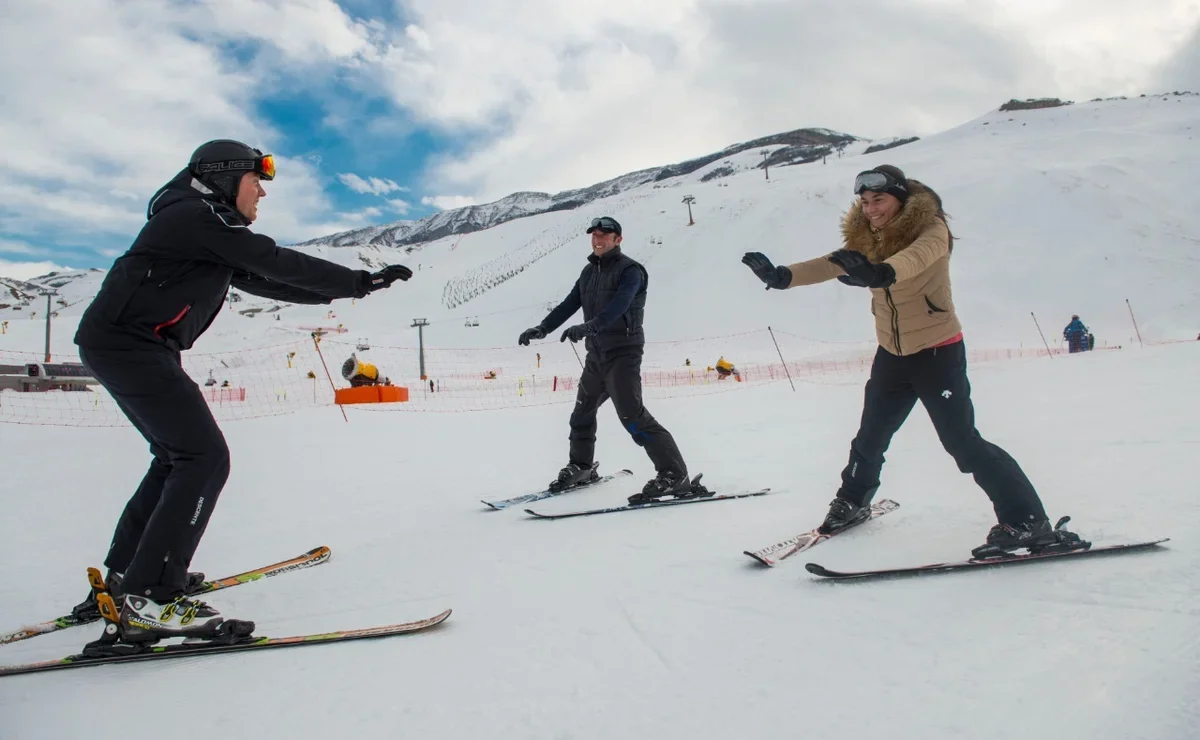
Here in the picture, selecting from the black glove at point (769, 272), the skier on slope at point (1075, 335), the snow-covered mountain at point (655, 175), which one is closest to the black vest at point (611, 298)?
the black glove at point (769, 272)

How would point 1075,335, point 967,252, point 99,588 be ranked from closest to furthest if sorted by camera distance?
point 99,588 → point 1075,335 → point 967,252

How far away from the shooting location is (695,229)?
41.3m

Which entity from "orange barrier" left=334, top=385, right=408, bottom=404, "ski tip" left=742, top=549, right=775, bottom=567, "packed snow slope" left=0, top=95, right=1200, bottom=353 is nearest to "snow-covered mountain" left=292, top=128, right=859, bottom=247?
"packed snow slope" left=0, top=95, right=1200, bottom=353

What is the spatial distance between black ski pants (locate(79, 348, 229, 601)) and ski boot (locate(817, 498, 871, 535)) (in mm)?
2678

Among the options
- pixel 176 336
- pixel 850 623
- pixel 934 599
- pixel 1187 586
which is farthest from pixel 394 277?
pixel 1187 586

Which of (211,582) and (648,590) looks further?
(211,582)

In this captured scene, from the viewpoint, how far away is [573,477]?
16.3ft

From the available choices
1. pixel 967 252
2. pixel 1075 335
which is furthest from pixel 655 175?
pixel 1075 335

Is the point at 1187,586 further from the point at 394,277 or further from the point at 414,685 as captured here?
the point at 394,277

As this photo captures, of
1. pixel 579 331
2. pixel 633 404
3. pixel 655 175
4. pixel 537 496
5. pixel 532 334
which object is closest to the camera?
pixel 579 331

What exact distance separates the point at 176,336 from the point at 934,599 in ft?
9.72

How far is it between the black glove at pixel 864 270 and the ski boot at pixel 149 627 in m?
2.51

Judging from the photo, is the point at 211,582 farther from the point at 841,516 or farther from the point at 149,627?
the point at 841,516

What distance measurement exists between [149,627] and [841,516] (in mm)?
2959
